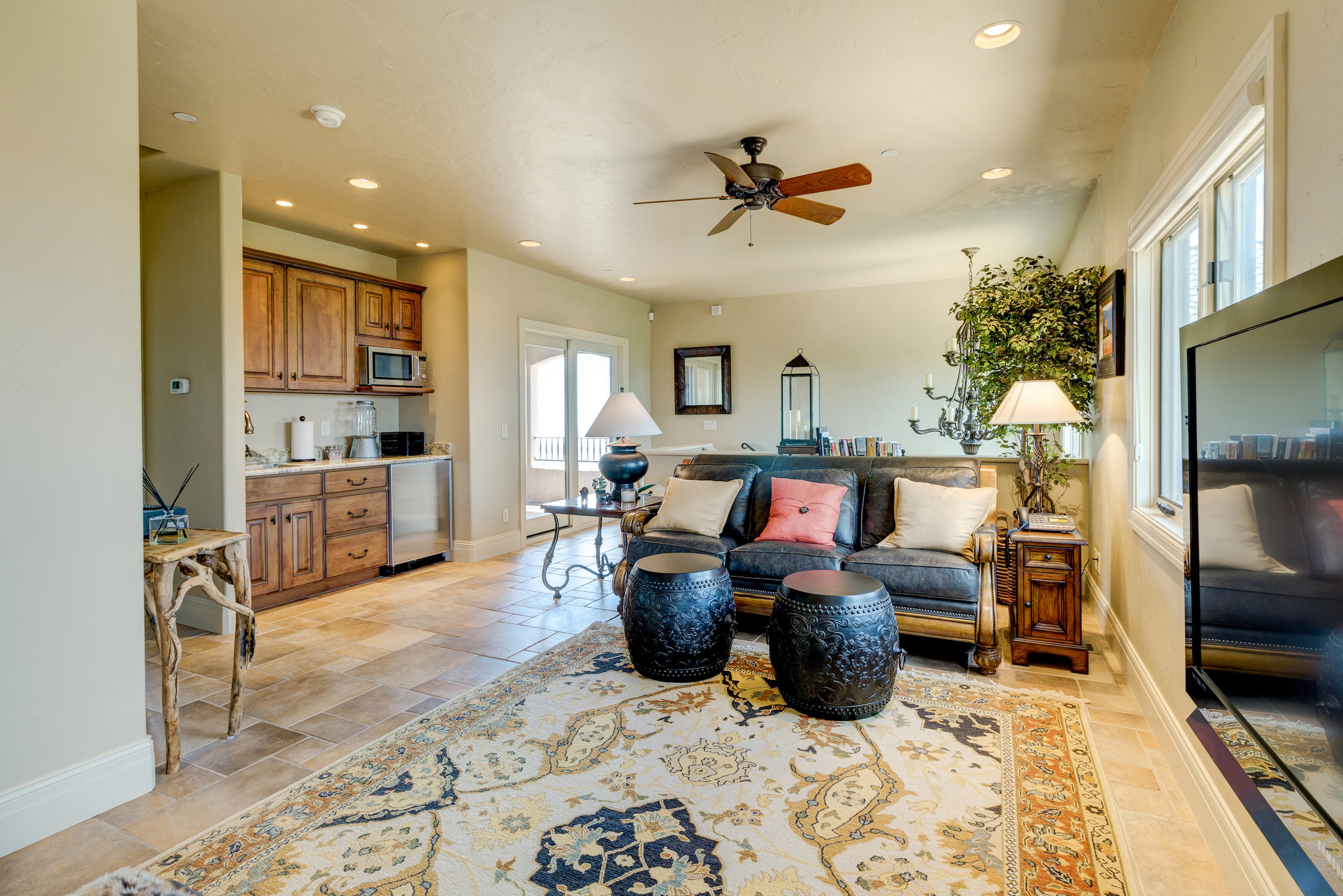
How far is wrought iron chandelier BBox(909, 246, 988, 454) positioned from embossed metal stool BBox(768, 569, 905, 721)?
8.86 feet

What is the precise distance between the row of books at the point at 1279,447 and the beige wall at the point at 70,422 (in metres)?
2.85

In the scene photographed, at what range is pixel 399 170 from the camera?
12.0 feet

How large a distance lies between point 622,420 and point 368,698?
205 centimetres

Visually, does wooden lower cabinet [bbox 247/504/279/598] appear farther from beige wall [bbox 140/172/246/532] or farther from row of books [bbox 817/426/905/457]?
row of books [bbox 817/426/905/457]

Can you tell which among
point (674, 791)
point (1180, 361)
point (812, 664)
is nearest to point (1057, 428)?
point (1180, 361)

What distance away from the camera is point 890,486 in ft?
12.2

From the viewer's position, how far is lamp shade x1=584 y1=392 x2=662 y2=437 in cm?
408

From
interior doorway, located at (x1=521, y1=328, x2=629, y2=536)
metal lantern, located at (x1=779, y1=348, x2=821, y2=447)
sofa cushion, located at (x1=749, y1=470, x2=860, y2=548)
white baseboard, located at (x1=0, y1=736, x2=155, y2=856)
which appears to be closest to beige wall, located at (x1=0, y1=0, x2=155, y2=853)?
white baseboard, located at (x1=0, y1=736, x2=155, y2=856)

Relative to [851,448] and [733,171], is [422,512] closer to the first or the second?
[851,448]

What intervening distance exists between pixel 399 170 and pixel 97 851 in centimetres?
324

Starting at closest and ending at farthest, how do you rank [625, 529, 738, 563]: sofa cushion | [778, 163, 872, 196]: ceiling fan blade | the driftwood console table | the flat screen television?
the flat screen television → the driftwood console table → [778, 163, 872, 196]: ceiling fan blade → [625, 529, 738, 563]: sofa cushion

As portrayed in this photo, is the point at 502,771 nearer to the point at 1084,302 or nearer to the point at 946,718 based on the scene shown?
the point at 946,718

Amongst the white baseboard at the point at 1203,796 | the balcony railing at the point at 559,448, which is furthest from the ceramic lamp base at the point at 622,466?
the white baseboard at the point at 1203,796

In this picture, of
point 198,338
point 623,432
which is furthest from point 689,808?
point 198,338
